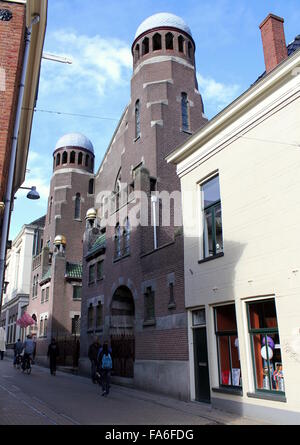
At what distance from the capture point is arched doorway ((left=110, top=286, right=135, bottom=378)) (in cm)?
1972

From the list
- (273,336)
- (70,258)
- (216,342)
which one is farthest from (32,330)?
(273,336)

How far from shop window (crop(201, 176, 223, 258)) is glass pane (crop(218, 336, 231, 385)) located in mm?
2834

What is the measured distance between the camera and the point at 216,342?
13375 millimetres

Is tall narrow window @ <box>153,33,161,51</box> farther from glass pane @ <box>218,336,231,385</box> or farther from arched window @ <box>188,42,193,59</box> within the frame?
glass pane @ <box>218,336,231,385</box>

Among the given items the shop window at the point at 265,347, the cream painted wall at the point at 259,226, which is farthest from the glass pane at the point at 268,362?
the cream painted wall at the point at 259,226

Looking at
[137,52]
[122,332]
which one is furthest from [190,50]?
[122,332]

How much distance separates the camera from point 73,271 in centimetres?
3694

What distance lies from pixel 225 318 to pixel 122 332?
10.7 meters

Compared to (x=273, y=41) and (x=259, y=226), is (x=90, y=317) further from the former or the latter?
(x=273, y=41)

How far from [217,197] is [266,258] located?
3457 mm

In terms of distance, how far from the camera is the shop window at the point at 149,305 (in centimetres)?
1826

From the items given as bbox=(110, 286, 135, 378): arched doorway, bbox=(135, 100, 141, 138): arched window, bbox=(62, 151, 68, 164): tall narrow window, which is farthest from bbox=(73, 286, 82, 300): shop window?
bbox=(135, 100, 141, 138): arched window

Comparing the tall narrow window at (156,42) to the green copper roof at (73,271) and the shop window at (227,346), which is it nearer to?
the shop window at (227,346)

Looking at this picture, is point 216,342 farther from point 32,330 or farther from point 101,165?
point 32,330
